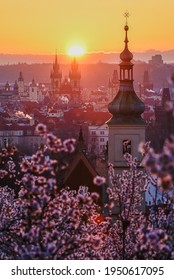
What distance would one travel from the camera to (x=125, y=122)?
33.3ft

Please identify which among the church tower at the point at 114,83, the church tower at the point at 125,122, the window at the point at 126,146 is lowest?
the window at the point at 126,146

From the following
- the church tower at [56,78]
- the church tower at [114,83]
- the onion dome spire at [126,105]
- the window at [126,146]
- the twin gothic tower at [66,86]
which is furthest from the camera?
the twin gothic tower at [66,86]

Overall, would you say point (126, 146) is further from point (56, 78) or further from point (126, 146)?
point (56, 78)

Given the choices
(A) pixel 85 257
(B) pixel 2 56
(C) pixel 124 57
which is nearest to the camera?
(A) pixel 85 257

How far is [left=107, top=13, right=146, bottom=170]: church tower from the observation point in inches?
392

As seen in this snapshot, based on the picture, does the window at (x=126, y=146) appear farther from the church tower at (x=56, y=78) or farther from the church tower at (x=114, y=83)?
the church tower at (x=56, y=78)

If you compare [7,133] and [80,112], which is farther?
[80,112]

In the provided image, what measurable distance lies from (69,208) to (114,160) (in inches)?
230

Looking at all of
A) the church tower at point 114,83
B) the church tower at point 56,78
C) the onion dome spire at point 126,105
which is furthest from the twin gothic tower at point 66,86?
the onion dome spire at point 126,105

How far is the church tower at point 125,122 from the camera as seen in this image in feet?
32.7

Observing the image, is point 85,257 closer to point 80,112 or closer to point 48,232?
point 48,232
